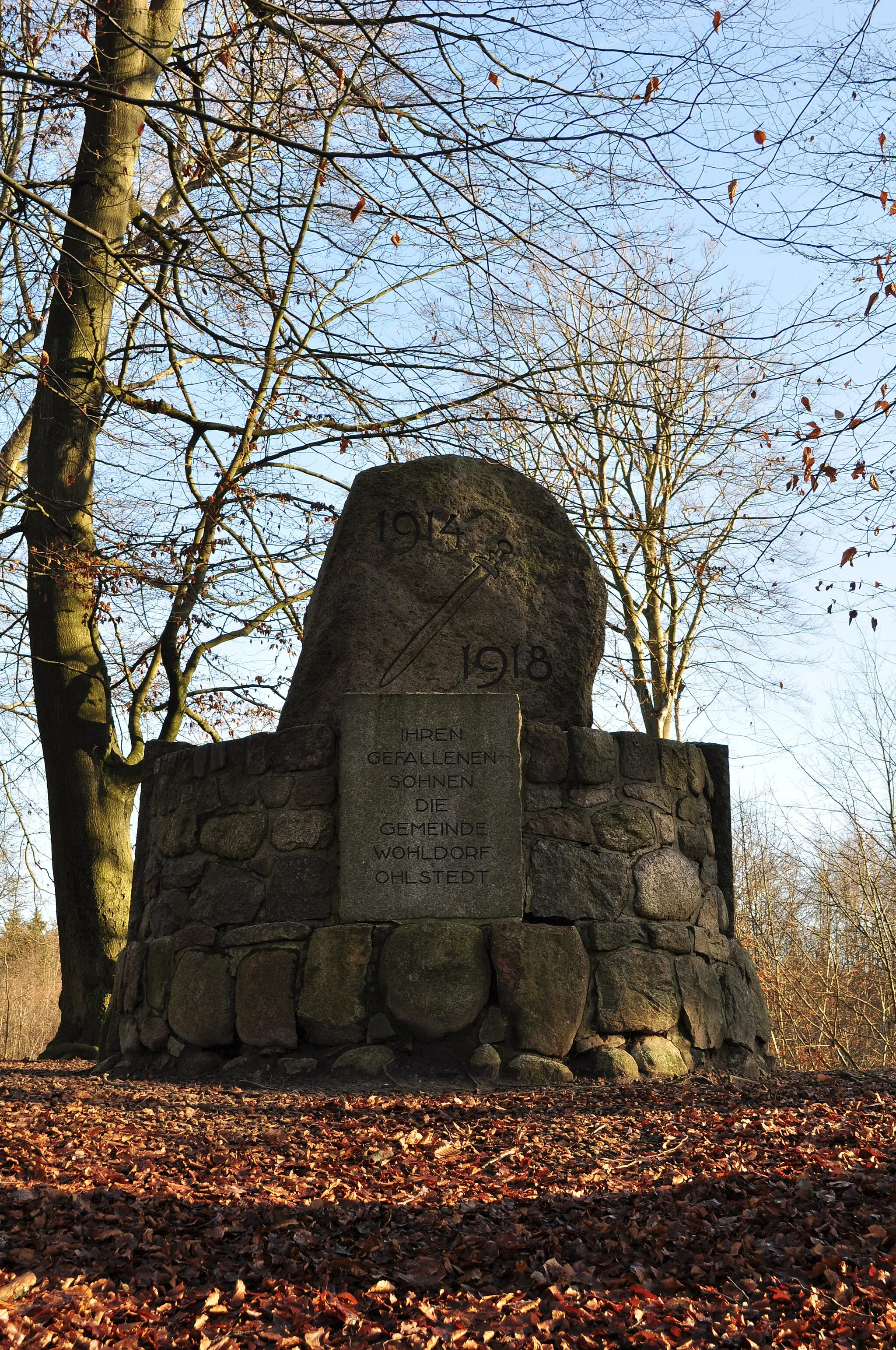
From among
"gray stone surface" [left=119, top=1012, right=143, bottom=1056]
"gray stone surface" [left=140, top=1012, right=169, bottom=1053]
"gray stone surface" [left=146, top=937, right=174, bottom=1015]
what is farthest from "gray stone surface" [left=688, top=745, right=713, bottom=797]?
"gray stone surface" [left=119, top=1012, right=143, bottom=1056]

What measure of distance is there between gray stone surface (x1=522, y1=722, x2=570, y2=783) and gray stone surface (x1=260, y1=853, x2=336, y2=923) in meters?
1.02

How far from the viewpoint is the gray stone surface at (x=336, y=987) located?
5.22 meters

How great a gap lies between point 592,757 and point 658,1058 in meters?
1.38

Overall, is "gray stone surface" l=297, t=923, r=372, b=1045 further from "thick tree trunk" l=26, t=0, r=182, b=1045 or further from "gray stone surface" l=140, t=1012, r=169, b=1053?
"thick tree trunk" l=26, t=0, r=182, b=1045

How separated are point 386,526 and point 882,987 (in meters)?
10.7

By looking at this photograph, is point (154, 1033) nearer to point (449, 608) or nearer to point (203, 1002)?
point (203, 1002)

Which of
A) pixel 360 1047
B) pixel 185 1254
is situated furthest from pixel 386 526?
pixel 185 1254

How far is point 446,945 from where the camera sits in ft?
17.1

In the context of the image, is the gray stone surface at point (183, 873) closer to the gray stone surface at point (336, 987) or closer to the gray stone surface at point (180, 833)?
the gray stone surface at point (180, 833)

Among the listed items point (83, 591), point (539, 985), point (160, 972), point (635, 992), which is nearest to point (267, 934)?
point (160, 972)

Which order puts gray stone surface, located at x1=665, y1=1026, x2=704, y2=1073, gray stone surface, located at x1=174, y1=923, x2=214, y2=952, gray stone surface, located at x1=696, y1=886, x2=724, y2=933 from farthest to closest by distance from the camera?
gray stone surface, located at x1=696, y1=886, x2=724, y2=933, gray stone surface, located at x1=174, y1=923, x2=214, y2=952, gray stone surface, located at x1=665, y1=1026, x2=704, y2=1073

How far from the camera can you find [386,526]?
6.18m

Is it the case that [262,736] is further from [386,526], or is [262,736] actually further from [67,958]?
[67,958]

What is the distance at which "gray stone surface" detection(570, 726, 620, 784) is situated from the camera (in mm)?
5738
